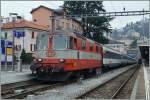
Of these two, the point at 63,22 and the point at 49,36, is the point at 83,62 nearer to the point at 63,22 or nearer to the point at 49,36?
the point at 49,36

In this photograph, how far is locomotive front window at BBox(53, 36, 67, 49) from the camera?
70.2ft

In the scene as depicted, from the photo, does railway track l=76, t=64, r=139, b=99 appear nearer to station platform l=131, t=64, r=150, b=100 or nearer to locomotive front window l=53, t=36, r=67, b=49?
station platform l=131, t=64, r=150, b=100

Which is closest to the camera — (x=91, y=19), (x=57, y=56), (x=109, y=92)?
(x=109, y=92)

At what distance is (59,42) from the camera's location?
21516mm

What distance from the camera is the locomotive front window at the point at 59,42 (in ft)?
70.2

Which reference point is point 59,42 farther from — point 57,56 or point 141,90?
point 141,90

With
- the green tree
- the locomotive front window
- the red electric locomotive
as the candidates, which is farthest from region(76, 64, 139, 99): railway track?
the green tree

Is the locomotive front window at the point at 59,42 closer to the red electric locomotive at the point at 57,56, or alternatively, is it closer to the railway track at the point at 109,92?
the red electric locomotive at the point at 57,56

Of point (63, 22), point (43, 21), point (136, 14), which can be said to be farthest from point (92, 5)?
point (136, 14)

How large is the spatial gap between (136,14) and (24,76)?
768 inches

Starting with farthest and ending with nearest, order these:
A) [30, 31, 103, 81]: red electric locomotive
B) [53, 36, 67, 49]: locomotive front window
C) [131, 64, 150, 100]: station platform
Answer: [53, 36, 67, 49]: locomotive front window
[30, 31, 103, 81]: red electric locomotive
[131, 64, 150, 100]: station platform

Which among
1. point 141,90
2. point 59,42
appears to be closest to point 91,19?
point 59,42

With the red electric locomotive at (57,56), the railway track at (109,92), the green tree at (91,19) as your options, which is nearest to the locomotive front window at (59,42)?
the red electric locomotive at (57,56)

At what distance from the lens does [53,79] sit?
21266 millimetres
